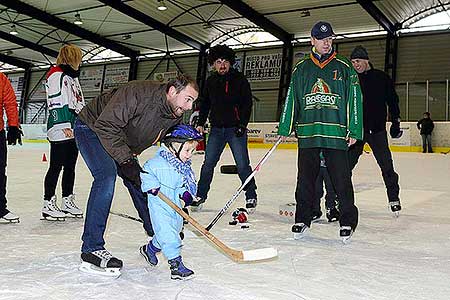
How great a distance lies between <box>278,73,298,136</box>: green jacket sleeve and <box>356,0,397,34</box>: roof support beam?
51.9ft

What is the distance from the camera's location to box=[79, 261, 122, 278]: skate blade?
272 cm

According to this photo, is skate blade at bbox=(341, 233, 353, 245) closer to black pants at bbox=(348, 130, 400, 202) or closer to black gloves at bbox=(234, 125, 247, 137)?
black pants at bbox=(348, 130, 400, 202)

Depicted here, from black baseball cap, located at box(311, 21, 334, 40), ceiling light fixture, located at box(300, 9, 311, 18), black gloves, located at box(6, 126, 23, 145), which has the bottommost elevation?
black gloves, located at box(6, 126, 23, 145)

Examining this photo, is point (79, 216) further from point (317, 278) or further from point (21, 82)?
point (21, 82)

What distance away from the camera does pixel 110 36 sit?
2559 cm

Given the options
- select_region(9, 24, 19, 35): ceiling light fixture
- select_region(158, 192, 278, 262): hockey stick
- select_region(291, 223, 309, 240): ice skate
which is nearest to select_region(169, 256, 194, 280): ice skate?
select_region(158, 192, 278, 262): hockey stick

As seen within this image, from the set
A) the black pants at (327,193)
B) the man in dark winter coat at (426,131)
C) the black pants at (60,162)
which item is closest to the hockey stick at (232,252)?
the black pants at (327,193)

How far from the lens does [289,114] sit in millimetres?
3795

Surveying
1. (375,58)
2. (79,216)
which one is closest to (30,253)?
(79,216)

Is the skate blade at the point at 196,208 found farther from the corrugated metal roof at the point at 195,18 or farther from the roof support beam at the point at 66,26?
the roof support beam at the point at 66,26

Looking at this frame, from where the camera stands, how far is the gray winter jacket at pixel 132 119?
2.59 metres

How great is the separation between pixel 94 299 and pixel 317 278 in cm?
108

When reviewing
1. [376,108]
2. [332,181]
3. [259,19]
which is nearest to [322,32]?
[332,181]

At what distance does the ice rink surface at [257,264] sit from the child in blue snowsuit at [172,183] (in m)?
0.16
